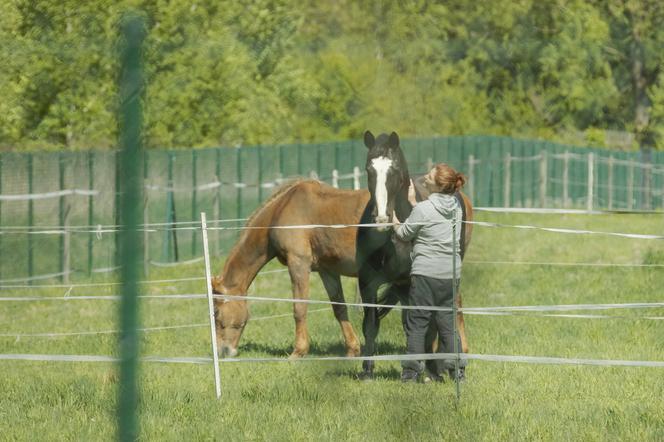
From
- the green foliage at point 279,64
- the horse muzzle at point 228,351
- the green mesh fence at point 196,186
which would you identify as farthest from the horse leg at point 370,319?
the green foliage at point 279,64

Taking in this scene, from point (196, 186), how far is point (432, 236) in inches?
355

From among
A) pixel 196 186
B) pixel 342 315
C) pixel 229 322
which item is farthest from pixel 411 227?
pixel 196 186

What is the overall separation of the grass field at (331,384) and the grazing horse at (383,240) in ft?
1.20

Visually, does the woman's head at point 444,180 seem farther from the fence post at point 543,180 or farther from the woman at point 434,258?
the fence post at point 543,180

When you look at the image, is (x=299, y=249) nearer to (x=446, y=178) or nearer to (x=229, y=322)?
(x=229, y=322)

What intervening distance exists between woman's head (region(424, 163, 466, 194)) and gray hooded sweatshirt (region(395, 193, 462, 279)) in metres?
0.05

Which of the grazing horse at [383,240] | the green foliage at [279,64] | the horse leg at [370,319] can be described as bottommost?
the horse leg at [370,319]

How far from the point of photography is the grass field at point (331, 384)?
5871 millimetres

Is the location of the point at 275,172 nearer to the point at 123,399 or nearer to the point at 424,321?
the point at 424,321

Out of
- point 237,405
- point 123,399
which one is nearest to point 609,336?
point 237,405

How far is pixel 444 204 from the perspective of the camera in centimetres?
736

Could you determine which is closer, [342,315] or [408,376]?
[408,376]

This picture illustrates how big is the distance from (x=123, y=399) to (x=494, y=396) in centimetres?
428

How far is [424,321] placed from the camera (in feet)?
24.4
